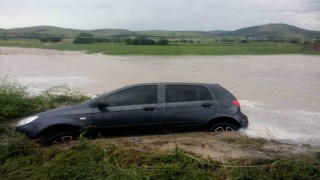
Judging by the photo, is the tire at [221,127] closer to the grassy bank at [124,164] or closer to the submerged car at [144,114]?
the submerged car at [144,114]

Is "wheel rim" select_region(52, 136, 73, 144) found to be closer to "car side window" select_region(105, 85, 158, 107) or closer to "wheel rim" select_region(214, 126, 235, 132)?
"car side window" select_region(105, 85, 158, 107)

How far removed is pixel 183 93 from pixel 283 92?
48.4 feet

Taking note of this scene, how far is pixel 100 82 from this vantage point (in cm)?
2512

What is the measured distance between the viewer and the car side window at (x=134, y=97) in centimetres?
880

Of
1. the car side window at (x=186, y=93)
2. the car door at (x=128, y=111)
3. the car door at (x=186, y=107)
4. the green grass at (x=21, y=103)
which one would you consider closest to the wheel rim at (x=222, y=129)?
the car door at (x=186, y=107)

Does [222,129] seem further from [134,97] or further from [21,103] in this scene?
[21,103]

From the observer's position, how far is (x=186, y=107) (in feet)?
29.4

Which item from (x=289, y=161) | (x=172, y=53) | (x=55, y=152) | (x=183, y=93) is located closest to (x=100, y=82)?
(x=183, y=93)

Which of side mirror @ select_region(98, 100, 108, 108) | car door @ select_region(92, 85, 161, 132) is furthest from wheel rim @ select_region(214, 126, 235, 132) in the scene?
side mirror @ select_region(98, 100, 108, 108)

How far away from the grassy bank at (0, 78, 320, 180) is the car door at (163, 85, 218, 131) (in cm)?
151

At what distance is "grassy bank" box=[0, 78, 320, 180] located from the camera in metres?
6.07

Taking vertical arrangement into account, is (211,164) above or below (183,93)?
below

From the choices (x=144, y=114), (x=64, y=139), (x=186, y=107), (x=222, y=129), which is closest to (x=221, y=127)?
(x=222, y=129)

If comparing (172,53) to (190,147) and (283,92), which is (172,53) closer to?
(283,92)
